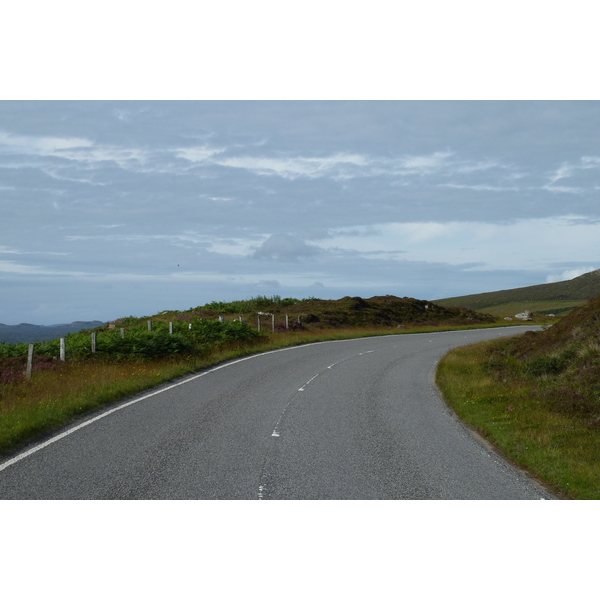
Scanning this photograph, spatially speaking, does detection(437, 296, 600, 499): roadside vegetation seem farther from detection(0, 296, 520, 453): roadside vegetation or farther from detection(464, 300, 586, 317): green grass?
detection(464, 300, 586, 317): green grass

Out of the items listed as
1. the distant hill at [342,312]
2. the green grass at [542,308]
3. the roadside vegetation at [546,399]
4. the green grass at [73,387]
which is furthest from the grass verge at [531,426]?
the green grass at [542,308]

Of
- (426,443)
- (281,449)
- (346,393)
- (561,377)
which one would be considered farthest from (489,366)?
(281,449)

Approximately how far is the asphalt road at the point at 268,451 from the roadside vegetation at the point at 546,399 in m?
0.49

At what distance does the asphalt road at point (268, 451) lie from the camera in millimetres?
7215

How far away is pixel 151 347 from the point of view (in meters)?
21.2

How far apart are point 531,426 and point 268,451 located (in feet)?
17.8

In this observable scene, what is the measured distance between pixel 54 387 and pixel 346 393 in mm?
7369

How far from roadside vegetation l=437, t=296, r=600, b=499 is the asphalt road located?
494mm

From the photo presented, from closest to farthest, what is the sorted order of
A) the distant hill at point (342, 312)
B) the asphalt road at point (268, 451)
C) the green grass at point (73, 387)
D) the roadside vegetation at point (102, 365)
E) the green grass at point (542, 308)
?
the asphalt road at point (268, 451)
the green grass at point (73, 387)
the roadside vegetation at point (102, 365)
the distant hill at point (342, 312)
the green grass at point (542, 308)

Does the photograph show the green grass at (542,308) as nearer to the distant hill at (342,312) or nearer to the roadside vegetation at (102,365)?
the distant hill at (342,312)

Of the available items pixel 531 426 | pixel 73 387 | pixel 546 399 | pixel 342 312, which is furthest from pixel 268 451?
pixel 342 312

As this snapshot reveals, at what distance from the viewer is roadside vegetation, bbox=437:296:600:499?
8.72 metres

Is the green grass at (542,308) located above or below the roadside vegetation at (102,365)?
above

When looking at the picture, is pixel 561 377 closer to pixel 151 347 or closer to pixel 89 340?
pixel 151 347
